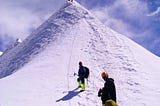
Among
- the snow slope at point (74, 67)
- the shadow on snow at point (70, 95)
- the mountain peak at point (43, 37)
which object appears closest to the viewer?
the shadow on snow at point (70, 95)

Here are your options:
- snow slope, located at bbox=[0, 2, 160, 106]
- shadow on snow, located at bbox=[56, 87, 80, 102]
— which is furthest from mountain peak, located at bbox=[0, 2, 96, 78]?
shadow on snow, located at bbox=[56, 87, 80, 102]

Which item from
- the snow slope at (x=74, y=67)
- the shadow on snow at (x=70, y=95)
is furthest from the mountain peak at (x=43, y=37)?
the shadow on snow at (x=70, y=95)

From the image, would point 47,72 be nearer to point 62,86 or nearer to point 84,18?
point 62,86

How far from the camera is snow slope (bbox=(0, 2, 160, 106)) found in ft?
91.2

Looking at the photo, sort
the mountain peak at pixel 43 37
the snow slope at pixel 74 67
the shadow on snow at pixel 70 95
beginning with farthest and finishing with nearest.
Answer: the mountain peak at pixel 43 37, the snow slope at pixel 74 67, the shadow on snow at pixel 70 95

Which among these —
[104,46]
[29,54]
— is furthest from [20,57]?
[104,46]

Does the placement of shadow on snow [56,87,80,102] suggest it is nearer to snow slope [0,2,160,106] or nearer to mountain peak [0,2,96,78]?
snow slope [0,2,160,106]

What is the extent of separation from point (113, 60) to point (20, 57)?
52.6 feet

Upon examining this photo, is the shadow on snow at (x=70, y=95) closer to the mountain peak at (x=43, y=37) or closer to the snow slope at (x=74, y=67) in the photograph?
the snow slope at (x=74, y=67)

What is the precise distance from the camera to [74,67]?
37.3 metres

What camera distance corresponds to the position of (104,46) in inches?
1818

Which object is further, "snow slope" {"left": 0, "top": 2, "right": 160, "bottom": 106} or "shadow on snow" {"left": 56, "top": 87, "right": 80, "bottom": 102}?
"snow slope" {"left": 0, "top": 2, "right": 160, "bottom": 106}

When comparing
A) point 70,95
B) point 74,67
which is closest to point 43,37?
point 74,67

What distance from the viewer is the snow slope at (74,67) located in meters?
27.8
